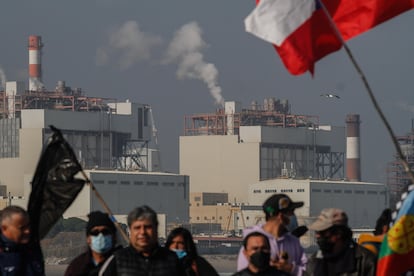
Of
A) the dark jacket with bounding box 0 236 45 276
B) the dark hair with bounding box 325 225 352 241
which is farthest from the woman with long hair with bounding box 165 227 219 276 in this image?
the dark jacket with bounding box 0 236 45 276

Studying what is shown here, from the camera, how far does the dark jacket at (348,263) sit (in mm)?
7625

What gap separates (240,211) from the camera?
110312 millimetres

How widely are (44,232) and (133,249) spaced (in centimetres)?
121

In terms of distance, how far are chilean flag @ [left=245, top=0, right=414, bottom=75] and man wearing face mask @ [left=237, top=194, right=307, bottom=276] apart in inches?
25.3

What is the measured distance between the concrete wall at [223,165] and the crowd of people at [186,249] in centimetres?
10750

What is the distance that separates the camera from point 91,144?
4560 inches

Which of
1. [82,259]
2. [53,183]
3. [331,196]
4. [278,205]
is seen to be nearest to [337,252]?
[278,205]

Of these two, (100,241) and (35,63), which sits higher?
(35,63)

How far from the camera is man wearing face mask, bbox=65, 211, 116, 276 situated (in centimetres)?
771

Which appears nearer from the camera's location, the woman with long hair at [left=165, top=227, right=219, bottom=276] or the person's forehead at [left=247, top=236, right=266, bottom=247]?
the person's forehead at [left=247, top=236, right=266, bottom=247]

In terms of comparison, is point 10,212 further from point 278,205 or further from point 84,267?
point 278,205

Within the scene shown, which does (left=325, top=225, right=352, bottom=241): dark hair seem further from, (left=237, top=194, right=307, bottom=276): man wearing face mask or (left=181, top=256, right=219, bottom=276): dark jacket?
(left=181, top=256, right=219, bottom=276): dark jacket

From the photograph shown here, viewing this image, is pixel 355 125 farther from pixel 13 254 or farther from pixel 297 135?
pixel 13 254

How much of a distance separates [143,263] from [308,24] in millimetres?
1574
